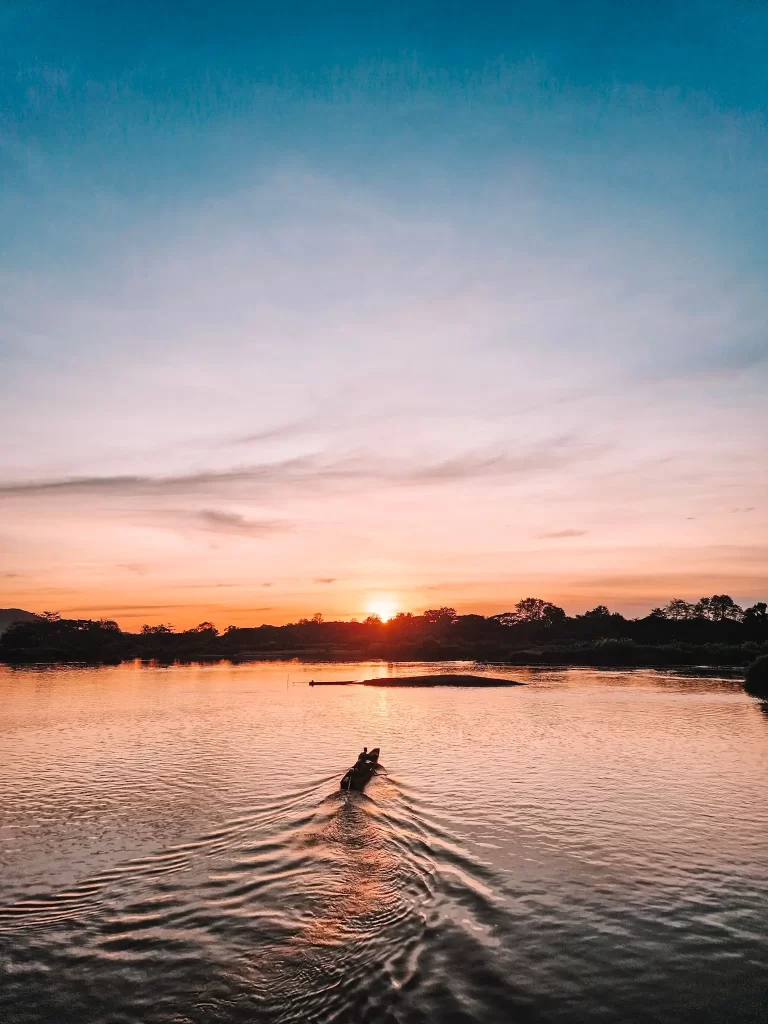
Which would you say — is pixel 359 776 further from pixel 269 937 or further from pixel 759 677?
pixel 759 677

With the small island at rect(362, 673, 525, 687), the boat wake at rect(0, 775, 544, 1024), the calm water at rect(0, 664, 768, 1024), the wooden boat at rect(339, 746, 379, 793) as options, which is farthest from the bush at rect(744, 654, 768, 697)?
the boat wake at rect(0, 775, 544, 1024)

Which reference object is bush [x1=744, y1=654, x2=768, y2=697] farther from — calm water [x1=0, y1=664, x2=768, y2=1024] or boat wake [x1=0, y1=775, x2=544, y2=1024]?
boat wake [x1=0, y1=775, x2=544, y2=1024]

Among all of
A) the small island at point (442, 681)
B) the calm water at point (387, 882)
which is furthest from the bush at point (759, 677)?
the calm water at point (387, 882)

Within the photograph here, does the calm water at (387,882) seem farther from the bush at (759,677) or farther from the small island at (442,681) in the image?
the small island at (442,681)

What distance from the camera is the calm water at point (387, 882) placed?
13633mm

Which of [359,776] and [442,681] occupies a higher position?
[359,776]

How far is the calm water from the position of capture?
13.6 m

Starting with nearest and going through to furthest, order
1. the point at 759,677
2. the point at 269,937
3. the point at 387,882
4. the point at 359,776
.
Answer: the point at 269,937 → the point at 387,882 → the point at 359,776 → the point at 759,677

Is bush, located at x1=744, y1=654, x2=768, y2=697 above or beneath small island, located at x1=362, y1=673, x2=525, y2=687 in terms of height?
above

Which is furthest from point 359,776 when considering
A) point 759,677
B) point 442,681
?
point 442,681

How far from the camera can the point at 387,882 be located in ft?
65.5

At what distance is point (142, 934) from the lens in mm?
16203

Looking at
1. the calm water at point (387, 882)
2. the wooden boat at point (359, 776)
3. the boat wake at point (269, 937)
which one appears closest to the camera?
the boat wake at point (269, 937)

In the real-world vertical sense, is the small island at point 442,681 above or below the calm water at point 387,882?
below
